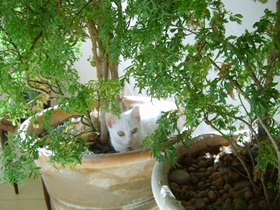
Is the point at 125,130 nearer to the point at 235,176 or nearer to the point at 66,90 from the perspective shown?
the point at 66,90

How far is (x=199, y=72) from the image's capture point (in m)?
0.74

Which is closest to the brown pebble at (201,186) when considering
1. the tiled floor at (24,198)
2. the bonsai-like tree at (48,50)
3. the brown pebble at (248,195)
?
the brown pebble at (248,195)

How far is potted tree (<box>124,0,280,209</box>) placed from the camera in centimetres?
59

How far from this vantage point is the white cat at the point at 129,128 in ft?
3.92

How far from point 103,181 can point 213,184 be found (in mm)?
312

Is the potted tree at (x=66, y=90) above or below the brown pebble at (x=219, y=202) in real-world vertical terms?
above

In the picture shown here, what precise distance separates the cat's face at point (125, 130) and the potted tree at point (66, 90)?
0.04m

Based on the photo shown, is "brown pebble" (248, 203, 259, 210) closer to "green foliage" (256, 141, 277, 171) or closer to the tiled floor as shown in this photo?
"green foliage" (256, 141, 277, 171)

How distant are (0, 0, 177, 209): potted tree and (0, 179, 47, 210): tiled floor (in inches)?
19.1

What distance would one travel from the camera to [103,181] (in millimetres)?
1055

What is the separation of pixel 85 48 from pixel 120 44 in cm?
129

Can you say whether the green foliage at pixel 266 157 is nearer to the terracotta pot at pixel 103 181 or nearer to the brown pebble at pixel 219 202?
the brown pebble at pixel 219 202

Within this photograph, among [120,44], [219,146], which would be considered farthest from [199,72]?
[219,146]

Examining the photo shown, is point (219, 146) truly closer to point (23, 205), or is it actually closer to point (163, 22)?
point (163, 22)
